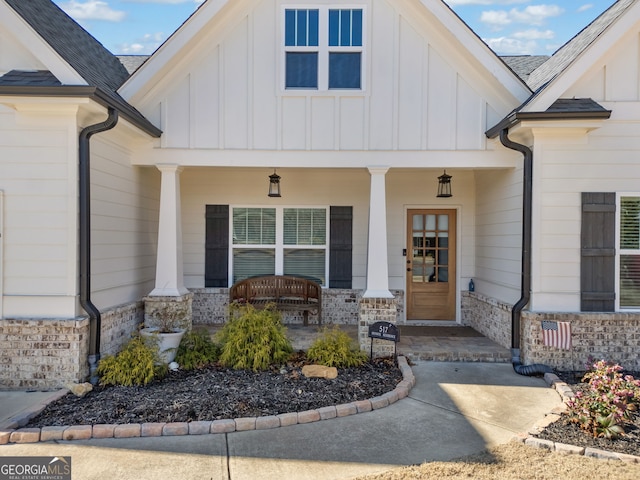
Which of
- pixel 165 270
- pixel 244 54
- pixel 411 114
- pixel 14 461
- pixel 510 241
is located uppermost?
pixel 244 54

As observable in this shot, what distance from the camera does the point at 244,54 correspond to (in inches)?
250

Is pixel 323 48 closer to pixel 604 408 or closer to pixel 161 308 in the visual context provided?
pixel 161 308

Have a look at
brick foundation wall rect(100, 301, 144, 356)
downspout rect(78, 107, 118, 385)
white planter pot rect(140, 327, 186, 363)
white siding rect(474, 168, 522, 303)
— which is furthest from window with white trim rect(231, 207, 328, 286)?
downspout rect(78, 107, 118, 385)

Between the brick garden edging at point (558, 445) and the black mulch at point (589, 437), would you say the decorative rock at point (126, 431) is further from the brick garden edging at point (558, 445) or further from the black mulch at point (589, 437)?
the black mulch at point (589, 437)

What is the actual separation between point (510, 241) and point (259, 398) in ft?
14.4

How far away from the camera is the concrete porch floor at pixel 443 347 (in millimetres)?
6191

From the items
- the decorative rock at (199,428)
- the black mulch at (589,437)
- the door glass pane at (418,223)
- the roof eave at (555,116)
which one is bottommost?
the decorative rock at (199,428)

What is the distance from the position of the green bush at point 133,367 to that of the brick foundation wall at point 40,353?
0.99 feet

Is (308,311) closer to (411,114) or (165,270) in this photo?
(165,270)

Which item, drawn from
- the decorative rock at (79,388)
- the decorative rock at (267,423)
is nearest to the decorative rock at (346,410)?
the decorative rock at (267,423)

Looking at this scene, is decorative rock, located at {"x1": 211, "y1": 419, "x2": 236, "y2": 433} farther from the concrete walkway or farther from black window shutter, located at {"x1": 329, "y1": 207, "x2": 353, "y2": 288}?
black window shutter, located at {"x1": 329, "y1": 207, "x2": 353, "y2": 288}

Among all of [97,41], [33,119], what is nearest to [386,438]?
[33,119]

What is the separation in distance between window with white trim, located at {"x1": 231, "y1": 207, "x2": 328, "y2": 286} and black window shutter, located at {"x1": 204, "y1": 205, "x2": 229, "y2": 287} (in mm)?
157

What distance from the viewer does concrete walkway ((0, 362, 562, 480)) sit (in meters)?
3.44
